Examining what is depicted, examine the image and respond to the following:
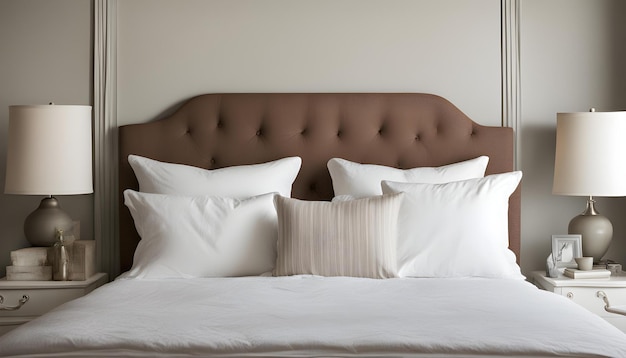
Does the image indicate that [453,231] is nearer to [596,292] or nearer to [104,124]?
[596,292]

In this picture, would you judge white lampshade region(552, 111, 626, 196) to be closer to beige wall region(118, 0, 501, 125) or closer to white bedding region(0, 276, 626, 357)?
beige wall region(118, 0, 501, 125)

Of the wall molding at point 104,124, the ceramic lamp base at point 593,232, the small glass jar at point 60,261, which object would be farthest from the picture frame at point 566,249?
the small glass jar at point 60,261

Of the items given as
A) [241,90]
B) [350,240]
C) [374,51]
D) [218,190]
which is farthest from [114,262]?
[374,51]

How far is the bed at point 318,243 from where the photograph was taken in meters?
2.16

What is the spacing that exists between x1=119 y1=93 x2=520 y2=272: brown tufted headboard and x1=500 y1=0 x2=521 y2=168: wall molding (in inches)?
4.3

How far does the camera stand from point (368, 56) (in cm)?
391

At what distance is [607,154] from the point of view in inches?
139

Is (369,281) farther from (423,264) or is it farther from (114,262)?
(114,262)

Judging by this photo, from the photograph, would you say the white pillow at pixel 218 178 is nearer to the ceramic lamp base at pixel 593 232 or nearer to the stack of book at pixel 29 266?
the stack of book at pixel 29 266

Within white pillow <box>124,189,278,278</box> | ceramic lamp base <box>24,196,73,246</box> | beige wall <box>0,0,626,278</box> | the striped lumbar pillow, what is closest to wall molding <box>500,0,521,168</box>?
beige wall <box>0,0,626,278</box>

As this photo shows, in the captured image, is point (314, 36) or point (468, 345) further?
point (314, 36)

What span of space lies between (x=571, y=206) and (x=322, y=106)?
133cm

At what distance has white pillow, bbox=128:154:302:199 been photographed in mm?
3586

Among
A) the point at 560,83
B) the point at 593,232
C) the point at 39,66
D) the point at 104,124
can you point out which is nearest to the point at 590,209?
the point at 593,232
